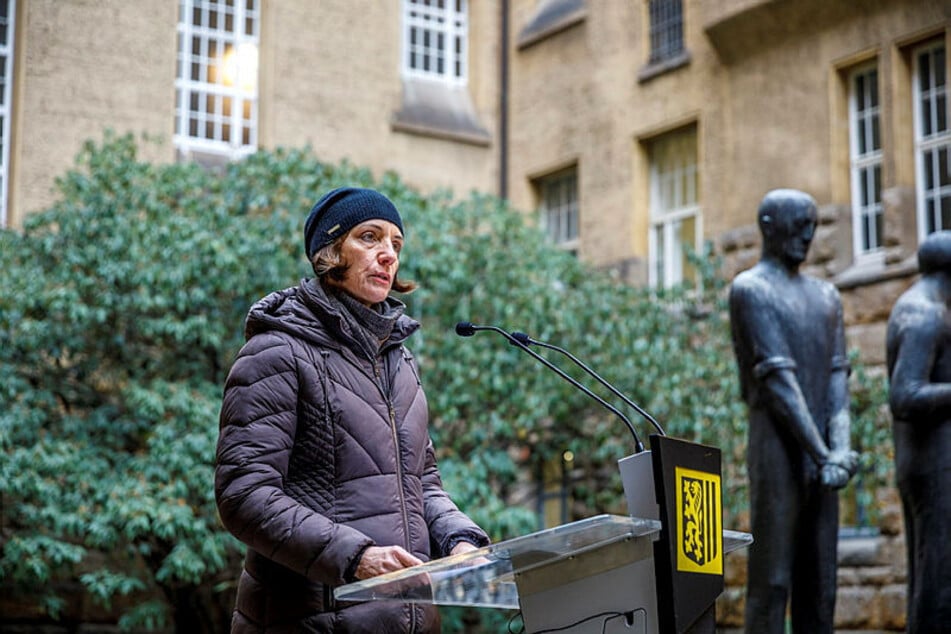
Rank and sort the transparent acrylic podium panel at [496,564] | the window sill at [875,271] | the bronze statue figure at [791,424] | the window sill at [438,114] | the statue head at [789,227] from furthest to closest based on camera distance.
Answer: the window sill at [438,114] < the window sill at [875,271] < the statue head at [789,227] < the bronze statue figure at [791,424] < the transparent acrylic podium panel at [496,564]

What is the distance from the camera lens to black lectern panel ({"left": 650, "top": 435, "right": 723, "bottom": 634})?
436 cm

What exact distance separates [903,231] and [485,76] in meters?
8.11

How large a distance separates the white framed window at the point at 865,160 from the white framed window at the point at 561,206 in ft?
16.2

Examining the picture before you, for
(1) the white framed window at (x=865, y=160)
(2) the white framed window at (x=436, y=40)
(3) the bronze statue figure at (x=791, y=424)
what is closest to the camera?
(3) the bronze statue figure at (x=791, y=424)

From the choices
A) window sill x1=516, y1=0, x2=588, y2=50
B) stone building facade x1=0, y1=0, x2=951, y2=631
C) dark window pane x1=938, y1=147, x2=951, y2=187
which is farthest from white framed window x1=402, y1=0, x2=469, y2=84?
dark window pane x1=938, y1=147, x2=951, y2=187

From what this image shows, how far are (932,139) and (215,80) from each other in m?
9.36

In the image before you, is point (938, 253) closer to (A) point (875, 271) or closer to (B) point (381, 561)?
(B) point (381, 561)

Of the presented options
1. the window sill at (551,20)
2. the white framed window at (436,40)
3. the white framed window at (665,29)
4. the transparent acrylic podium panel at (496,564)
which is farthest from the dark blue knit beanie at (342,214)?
the white framed window at (436,40)

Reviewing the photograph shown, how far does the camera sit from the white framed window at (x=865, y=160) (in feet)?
56.6

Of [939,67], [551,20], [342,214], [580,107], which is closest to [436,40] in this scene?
[551,20]

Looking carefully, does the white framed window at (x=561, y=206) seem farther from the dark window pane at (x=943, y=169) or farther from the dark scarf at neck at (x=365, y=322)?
the dark scarf at neck at (x=365, y=322)

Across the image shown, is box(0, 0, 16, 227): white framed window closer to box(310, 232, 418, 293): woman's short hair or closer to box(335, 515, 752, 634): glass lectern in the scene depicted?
box(310, 232, 418, 293): woman's short hair

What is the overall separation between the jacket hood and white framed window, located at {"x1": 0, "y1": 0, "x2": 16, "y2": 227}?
1478cm

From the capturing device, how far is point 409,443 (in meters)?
4.71
